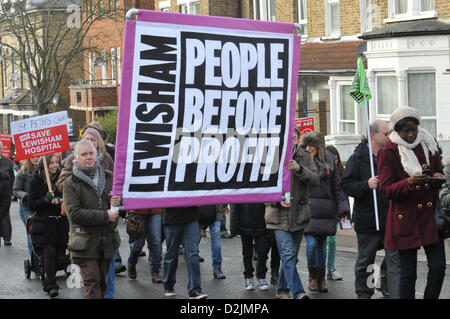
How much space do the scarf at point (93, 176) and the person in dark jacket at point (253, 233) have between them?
255 centimetres

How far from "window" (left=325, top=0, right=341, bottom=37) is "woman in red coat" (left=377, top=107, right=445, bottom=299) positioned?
769 inches

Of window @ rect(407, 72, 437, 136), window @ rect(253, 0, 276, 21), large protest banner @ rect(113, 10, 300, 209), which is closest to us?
large protest banner @ rect(113, 10, 300, 209)

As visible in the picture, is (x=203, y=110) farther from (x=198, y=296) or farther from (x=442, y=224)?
(x=198, y=296)

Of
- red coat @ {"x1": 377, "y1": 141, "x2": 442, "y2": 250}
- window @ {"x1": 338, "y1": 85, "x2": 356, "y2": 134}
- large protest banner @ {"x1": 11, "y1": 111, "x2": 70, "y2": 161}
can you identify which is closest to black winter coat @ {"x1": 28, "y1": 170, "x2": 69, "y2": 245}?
large protest banner @ {"x1": 11, "y1": 111, "x2": 70, "y2": 161}

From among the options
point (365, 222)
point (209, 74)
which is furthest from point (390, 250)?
point (209, 74)

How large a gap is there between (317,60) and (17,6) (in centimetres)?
2298

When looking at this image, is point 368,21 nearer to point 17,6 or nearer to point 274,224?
point 274,224

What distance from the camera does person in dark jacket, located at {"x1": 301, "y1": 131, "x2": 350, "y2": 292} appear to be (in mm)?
11109

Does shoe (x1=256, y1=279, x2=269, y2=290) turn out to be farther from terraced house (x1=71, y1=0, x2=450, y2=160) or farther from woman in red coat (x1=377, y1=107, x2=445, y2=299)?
terraced house (x1=71, y1=0, x2=450, y2=160)

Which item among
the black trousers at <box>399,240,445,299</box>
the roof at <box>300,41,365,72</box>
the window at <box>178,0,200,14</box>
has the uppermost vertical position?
the window at <box>178,0,200,14</box>

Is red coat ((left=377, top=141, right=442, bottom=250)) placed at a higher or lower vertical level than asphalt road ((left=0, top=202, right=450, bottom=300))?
higher

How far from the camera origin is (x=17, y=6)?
1829 inches

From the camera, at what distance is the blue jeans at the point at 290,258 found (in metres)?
10.0

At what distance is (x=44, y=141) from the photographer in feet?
39.7
